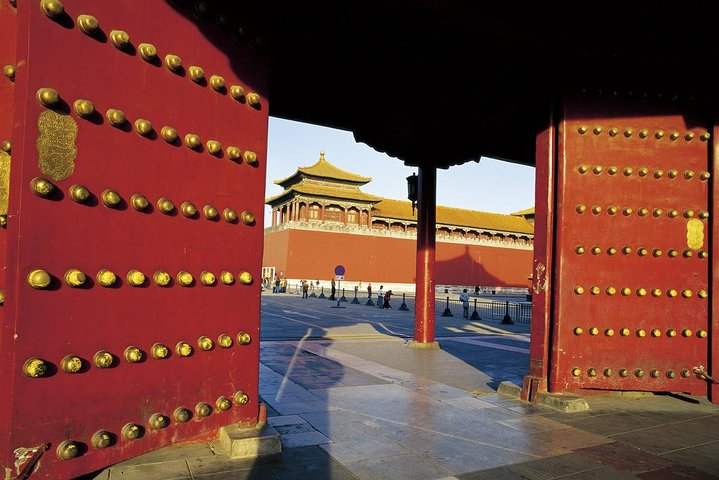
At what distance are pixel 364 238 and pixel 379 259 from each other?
2475 millimetres

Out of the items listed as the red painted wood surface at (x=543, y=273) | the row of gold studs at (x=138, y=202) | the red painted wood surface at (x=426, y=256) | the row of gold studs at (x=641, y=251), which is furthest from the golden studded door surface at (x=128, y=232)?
the red painted wood surface at (x=426, y=256)

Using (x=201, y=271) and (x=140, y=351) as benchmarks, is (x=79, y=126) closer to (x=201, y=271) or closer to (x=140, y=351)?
(x=201, y=271)

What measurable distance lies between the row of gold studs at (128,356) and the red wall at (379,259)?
37.6m

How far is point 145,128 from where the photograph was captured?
8.30 ft

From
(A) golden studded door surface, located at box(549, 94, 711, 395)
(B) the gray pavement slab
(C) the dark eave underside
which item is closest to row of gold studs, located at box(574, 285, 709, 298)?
(A) golden studded door surface, located at box(549, 94, 711, 395)

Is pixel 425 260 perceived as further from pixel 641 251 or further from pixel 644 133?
pixel 644 133

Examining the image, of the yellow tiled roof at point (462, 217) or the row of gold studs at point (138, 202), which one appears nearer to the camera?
the row of gold studs at point (138, 202)

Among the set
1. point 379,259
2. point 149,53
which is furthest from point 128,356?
point 379,259

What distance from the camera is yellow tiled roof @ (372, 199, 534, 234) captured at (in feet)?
154

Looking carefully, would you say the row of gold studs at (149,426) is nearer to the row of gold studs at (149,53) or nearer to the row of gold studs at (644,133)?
the row of gold studs at (149,53)

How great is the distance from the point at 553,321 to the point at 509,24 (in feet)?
8.82

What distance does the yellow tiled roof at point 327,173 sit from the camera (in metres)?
44.1

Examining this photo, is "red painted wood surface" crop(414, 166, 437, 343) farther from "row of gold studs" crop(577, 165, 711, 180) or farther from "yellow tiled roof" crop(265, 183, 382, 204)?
"yellow tiled roof" crop(265, 183, 382, 204)

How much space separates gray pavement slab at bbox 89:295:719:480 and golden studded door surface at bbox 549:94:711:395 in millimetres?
424
